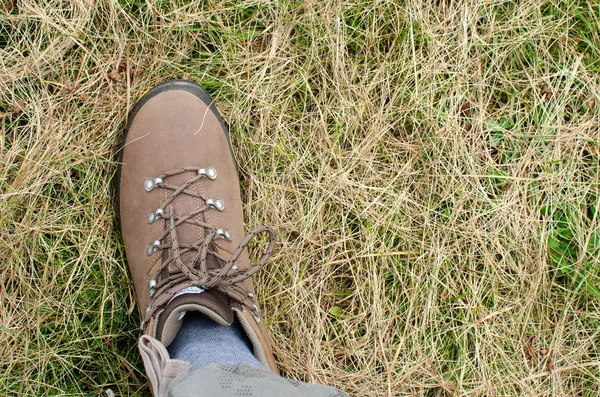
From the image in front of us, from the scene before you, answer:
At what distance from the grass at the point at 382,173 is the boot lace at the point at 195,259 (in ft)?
0.38

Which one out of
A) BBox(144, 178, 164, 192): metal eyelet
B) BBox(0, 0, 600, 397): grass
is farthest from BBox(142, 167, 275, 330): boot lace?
BBox(0, 0, 600, 397): grass

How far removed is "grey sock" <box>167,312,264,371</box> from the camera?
1.46m

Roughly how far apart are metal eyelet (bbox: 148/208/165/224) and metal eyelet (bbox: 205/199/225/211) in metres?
0.13

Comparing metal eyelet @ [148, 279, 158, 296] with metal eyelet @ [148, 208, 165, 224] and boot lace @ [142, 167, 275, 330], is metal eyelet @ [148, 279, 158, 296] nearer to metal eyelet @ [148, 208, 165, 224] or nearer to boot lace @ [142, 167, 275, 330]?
boot lace @ [142, 167, 275, 330]

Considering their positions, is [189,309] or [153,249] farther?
[153,249]

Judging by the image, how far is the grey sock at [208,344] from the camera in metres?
1.46

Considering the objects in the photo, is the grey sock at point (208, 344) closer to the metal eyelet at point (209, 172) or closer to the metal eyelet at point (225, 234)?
the metal eyelet at point (225, 234)

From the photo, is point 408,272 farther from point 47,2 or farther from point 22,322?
point 47,2

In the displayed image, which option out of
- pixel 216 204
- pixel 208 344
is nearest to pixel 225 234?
pixel 216 204

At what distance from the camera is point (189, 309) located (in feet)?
4.84

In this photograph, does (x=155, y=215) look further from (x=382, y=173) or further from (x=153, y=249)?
(x=382, y=173)

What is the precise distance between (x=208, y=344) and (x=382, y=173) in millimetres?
704

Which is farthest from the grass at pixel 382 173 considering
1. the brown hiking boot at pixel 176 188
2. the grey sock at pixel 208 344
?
the grey sock at pixel 208 344

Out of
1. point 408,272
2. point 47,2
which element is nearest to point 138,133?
point 47,2
